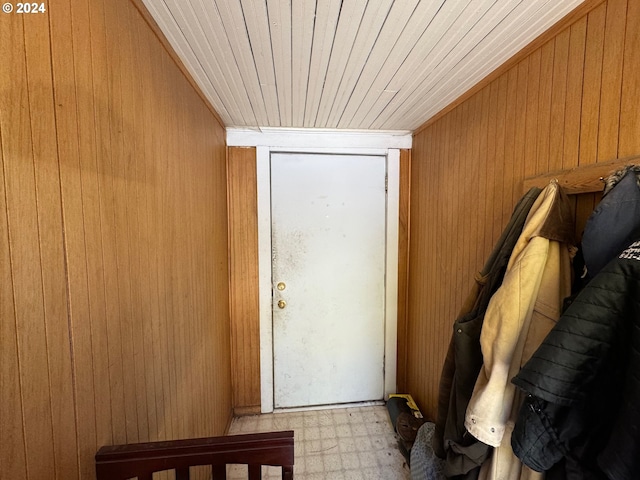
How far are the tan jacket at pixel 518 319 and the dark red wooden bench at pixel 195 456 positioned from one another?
606 millimetres

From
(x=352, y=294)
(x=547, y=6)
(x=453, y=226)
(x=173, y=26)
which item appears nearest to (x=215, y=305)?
(x=352, y=294)

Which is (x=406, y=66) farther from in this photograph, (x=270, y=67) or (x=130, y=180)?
(x=130, y=180)

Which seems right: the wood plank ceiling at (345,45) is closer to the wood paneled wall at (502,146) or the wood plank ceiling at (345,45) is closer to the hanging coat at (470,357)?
the wood paneled wall at (502,146)

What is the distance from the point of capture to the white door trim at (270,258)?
2.11m

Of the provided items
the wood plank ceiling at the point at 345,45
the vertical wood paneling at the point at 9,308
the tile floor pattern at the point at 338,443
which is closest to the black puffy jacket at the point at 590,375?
the wood plank ceiling at the point at 345,45

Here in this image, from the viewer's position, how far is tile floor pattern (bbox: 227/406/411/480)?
1.69 m

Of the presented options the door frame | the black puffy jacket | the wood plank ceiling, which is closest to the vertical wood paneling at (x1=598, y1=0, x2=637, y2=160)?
the wood plank ceiling

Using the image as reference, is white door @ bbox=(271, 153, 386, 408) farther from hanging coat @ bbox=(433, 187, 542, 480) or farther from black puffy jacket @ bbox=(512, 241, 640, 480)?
black puffy jacket @ bbox=(512, 241, 640, 480)

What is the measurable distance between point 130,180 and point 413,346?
83.8 inches

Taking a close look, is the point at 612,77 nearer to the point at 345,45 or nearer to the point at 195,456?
the point at 345,45

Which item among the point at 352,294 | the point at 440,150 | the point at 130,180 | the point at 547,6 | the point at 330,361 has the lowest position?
the point at 330,361

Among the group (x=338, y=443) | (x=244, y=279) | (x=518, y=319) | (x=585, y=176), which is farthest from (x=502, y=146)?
(x=338, y=443)

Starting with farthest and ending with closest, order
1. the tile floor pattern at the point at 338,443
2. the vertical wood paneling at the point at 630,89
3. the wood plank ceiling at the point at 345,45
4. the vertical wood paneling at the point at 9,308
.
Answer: the tile floor pattern at the point at 338,443 < the wood plank ceiling at the point at 345,45 < the vertical wood paneling at the point at 630,89 < the vertical wood paneling at the point at 9,308

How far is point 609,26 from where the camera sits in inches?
32.0
